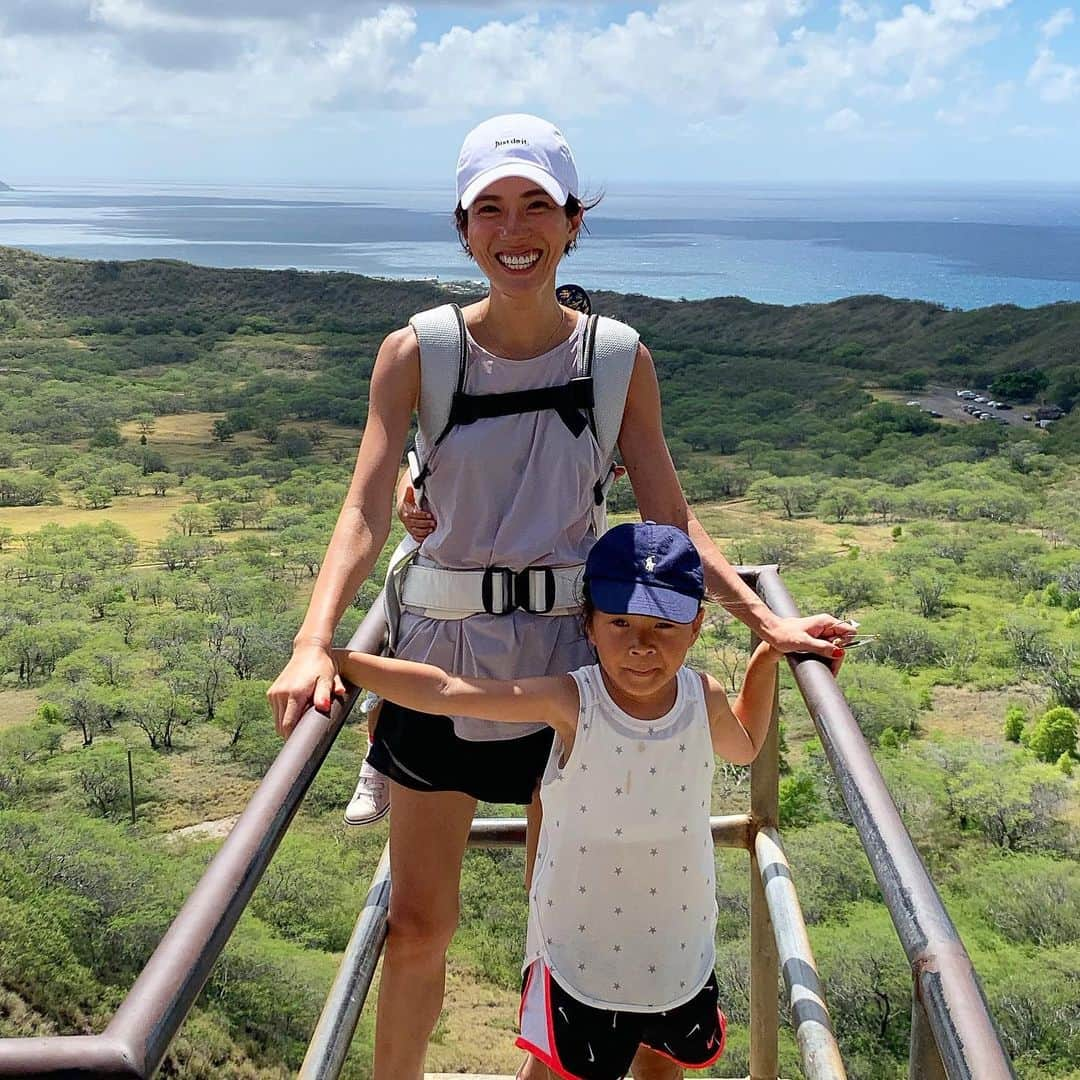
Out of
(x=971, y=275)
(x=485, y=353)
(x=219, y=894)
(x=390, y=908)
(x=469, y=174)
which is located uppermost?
(x=469, y=174)

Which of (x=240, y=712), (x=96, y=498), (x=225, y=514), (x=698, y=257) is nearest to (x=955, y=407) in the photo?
(x=225, y=514)

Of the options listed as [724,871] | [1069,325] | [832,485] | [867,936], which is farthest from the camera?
[1069,325]

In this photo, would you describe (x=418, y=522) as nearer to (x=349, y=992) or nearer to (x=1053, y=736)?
(x=349, y=992)

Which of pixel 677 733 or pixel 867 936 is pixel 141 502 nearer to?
pixel 867 936

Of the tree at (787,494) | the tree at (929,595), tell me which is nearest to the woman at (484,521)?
the tree at (929,595)

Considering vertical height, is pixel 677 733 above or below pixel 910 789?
above

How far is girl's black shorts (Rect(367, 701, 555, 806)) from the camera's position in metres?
1.77

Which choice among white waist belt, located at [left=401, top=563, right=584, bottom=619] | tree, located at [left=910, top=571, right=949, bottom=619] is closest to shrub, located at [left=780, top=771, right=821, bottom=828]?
tree, located at [left=910, top=571, right=949, bottom=619]

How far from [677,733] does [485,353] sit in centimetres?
62

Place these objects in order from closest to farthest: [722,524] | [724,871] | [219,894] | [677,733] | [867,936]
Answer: [219,894]
[677,733]
[867,936]
[724,871]
[722,524]

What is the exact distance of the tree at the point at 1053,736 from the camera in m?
19.9

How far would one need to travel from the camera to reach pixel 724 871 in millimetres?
17766

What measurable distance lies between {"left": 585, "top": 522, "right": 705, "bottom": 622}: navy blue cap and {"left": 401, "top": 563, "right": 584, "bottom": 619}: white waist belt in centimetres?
7

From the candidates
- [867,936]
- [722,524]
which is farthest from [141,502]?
[867,936]
